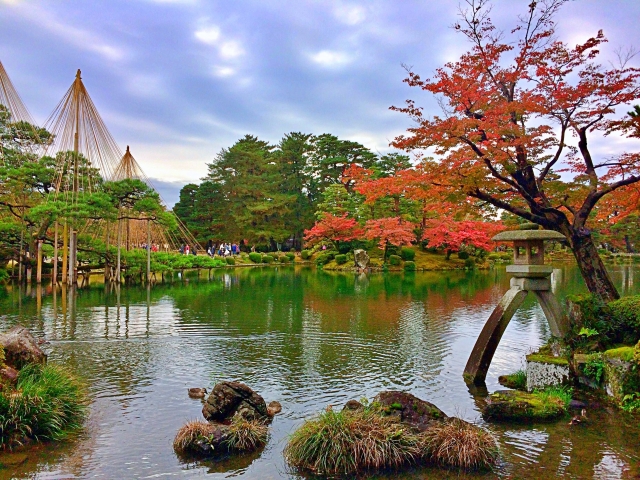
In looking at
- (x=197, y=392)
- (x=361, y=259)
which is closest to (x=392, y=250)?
(x=361, y=259)

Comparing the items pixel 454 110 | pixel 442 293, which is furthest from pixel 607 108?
pixel 442 293

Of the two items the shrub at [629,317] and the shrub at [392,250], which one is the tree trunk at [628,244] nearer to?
the shrub at [392,250]

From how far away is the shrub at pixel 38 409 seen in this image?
5055mm

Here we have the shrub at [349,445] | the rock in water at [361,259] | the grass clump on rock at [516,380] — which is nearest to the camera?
the shrub at [349,445]

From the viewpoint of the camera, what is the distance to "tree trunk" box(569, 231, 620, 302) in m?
7.98

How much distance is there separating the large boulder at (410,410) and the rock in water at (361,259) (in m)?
27.7

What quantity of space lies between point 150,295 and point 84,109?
8433mm

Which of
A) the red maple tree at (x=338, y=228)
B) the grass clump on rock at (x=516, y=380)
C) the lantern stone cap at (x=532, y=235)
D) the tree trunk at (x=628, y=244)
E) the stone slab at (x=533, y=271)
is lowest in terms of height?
the grass clump on rock at (x=516, y=380)

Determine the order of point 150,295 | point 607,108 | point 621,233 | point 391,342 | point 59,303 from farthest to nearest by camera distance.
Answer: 1. point 621,233
2. point 150,295
3. point 59,303
4. point 391,342
5. point 607,108

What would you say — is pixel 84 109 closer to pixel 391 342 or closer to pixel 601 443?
pixel 391 342

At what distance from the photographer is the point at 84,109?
789 inches

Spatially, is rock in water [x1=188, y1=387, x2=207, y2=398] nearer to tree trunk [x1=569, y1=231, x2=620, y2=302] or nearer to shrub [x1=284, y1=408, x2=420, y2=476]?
shrub [x1=284, y1=408, x2=420, y2=476]

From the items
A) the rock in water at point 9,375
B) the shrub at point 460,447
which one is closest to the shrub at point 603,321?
the shrub at point 460,447

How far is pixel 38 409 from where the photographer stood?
523 centimetres
